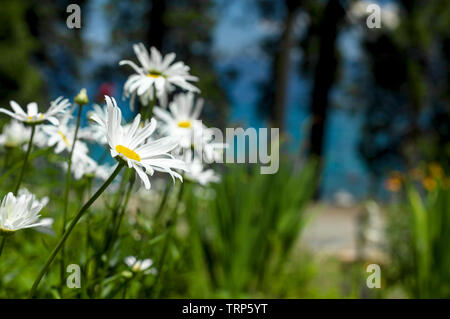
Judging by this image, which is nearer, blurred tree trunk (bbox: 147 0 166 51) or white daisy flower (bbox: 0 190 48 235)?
white daisy flower (bbox: 0 190 48 235)

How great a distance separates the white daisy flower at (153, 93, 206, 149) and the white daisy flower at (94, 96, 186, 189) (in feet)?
1.02

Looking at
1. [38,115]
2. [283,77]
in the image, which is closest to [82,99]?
[38,115]

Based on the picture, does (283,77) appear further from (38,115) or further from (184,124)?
(38,115)

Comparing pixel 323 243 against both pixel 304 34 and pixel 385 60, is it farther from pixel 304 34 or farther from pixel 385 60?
pixel 385 60

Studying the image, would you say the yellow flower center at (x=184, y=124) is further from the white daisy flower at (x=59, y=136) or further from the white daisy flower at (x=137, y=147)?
the white daisy flower at (x=137, y=147)

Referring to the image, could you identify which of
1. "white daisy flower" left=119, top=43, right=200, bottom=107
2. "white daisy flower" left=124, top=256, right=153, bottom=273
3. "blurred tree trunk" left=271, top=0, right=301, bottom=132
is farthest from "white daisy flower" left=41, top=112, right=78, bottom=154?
"blurred tree trunk" left=271, top=0, right=301, bottom=132

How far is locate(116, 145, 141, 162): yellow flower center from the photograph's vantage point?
0.60 meters

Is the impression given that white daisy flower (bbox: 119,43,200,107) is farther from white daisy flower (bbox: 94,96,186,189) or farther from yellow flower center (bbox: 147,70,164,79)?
white daisy flower (bbox: 94,96,186,189)

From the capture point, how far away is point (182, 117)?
1032 millimetres

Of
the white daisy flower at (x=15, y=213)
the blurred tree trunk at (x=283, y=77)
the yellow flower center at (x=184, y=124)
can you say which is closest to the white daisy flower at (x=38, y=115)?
the white daisy flower at (x=15, y=213)

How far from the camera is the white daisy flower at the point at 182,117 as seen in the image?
974mm

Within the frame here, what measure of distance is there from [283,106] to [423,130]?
686 cm

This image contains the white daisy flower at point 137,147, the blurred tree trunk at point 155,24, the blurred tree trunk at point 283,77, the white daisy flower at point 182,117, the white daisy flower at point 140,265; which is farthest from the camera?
the blurred tree trunk at point 283,77

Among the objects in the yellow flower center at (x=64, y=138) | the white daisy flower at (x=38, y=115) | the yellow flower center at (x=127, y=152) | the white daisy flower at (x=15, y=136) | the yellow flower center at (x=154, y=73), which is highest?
the yellow flower center at (x=154, y=73)
